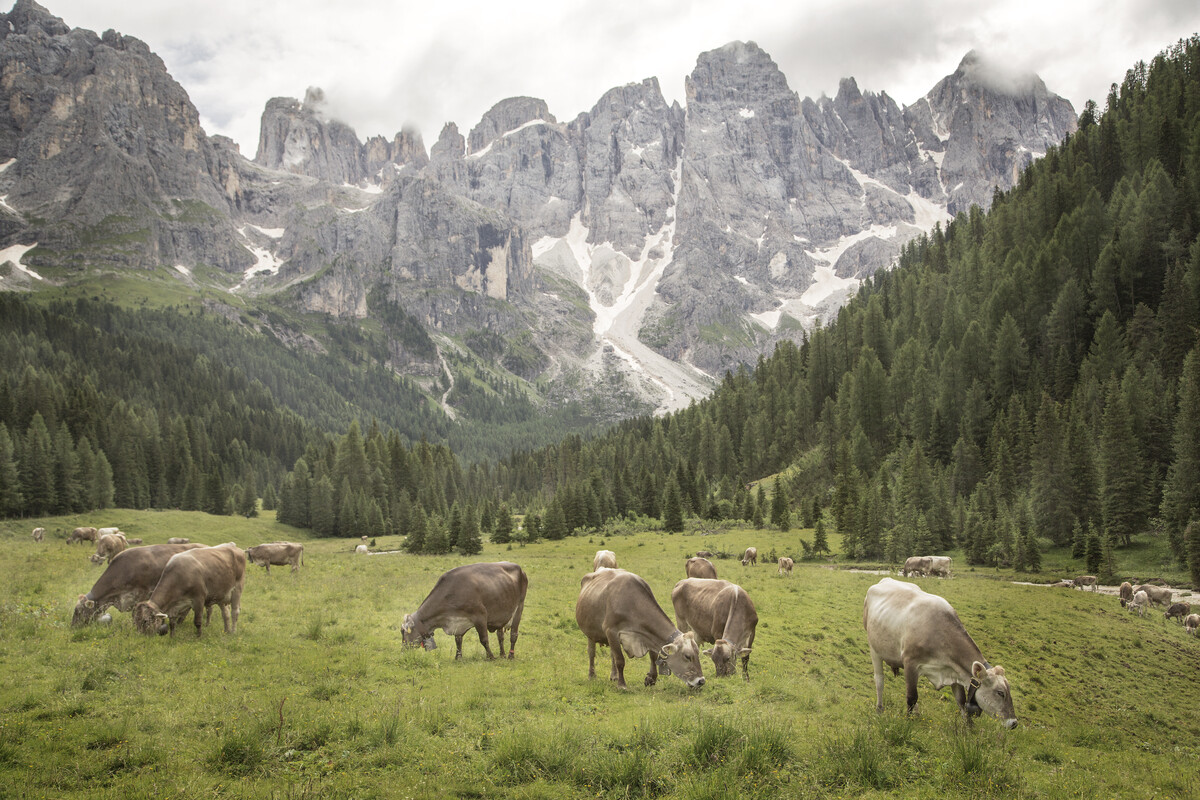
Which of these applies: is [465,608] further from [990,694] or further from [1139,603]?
[1139,603]

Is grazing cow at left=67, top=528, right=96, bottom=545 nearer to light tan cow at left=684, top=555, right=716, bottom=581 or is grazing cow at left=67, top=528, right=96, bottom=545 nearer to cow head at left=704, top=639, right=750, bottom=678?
light tan cow at left=684, top=555, right=716, bottom=581

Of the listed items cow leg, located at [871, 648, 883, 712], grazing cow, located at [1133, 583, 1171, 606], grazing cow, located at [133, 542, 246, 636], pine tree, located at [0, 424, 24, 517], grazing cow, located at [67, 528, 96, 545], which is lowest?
grazing cow, located at [1133, 583, 1171, 606]

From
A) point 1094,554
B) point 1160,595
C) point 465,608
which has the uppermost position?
point 465,608

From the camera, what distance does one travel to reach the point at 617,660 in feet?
52.1

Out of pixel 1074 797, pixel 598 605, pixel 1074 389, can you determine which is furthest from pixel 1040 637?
pixel 1074 389

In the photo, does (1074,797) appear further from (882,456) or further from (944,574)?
(882,456)

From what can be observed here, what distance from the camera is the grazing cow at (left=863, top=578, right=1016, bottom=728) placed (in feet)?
43.6

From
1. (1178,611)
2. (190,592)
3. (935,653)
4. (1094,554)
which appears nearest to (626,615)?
(935,653)

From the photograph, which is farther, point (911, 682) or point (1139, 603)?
point (1139, 603)

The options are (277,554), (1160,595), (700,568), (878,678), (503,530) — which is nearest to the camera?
(878,678)

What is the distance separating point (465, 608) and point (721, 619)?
797cm

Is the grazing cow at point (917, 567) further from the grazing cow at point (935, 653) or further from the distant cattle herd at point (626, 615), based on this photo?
the grazing cow at point (935, 653)

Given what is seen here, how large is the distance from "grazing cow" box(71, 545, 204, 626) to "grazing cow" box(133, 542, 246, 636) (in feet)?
4.43

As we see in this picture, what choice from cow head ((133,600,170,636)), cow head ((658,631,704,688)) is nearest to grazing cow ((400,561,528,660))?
cow head ((658,631,704,688))
